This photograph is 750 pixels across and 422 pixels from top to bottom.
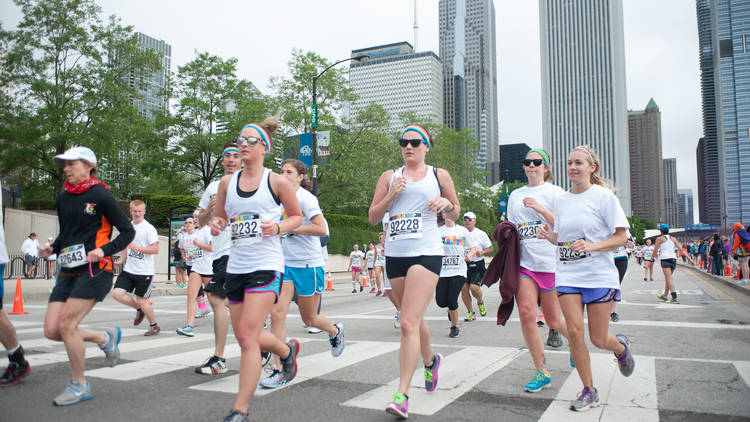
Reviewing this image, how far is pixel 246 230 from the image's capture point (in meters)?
3.94

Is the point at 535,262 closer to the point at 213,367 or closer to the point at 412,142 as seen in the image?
the point at 412,142

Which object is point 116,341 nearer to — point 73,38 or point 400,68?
point 73,38

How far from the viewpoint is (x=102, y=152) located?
2820cm

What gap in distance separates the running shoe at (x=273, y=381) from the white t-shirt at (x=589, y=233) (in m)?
2.46

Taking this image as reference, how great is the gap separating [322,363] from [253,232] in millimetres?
2432

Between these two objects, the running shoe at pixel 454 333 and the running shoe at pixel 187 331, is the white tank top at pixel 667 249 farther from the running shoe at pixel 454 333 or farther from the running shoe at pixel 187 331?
the running shoe at pixel 187 331

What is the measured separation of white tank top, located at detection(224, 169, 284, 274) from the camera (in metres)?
3.88

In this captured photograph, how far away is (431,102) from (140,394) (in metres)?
152

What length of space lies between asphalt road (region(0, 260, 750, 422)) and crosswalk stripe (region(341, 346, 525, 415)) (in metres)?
0.01

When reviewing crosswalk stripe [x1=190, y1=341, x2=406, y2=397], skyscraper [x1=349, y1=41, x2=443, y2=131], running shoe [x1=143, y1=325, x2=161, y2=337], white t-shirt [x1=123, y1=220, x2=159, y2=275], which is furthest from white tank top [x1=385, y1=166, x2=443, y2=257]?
skyscraper [x1=349, y1=41, x2=443, y2=131]

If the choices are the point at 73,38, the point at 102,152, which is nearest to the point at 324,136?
the point at 102,152

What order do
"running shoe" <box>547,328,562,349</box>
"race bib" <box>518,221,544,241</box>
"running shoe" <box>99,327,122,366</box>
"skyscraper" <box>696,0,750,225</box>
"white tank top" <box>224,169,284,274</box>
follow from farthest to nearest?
"skyscraper" <box>696,0,750,225</box> → "running shoe" <box>547,328,562,349</box> → "race bib" <box>518,221,544,241</box> → "running shoe" <box>99,327,122,366</box> → "white tank top" <box>224,169,284,274</box>

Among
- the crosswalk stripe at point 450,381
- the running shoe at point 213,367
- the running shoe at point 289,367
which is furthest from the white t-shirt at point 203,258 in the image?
the crosswalk stripe at point 450,381

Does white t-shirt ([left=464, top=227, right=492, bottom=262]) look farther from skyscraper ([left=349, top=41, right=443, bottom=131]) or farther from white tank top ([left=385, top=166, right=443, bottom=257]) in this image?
skyscraper ([left=349, top=41, right=443, bottom=131])
